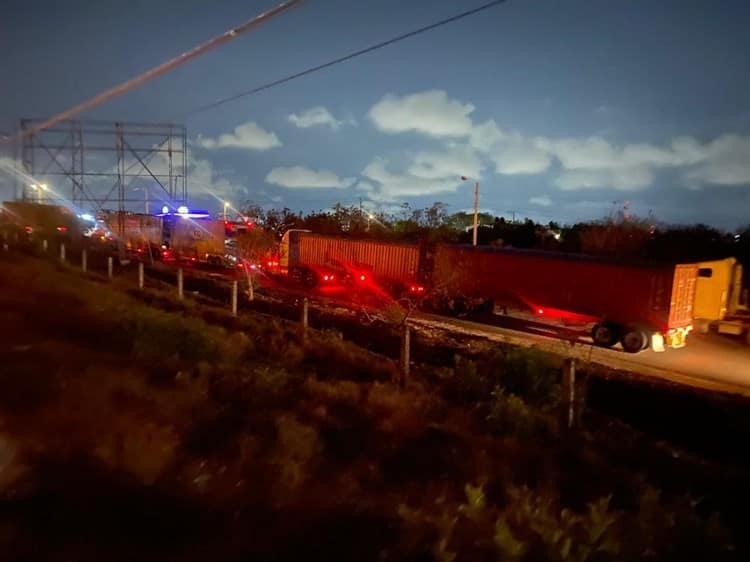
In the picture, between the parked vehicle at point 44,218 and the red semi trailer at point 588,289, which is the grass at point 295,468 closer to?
the red semi trailer at point 588,289

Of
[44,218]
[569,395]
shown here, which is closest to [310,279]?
[569,395]

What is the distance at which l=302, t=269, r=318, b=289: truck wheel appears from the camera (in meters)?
28.6

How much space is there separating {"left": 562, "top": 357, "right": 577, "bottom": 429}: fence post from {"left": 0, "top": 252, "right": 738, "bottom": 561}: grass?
28 cm

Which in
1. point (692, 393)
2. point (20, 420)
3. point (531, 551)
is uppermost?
point (20, 420)

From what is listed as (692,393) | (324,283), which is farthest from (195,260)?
(692,393)

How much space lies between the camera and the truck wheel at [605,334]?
17.7 metres

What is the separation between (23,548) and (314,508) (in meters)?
1.94

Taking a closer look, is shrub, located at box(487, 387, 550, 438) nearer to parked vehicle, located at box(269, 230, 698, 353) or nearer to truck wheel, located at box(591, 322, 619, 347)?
parked vehicle, located at box(269, 230, 698, 353)

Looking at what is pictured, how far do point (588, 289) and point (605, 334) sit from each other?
5.08 ft

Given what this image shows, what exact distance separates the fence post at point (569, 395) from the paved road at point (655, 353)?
3995 millimetres

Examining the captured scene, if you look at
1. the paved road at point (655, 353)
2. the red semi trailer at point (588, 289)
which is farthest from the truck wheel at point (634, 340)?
the paved road at point (655, 353)

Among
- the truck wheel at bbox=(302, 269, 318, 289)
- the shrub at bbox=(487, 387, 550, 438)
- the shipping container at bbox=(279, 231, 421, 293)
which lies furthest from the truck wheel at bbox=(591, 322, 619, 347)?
the truck wheel at bbox=(302, 269, 318, 289)

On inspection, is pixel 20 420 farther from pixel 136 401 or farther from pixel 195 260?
pixel 195 260

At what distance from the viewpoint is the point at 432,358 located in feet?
45.7
